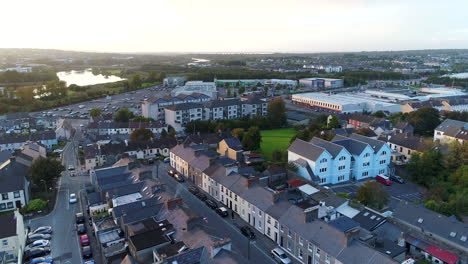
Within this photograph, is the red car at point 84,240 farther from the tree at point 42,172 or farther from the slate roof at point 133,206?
the tree at point 42,172

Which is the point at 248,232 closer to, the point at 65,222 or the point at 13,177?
the point at 65,222

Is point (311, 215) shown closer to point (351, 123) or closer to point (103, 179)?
point (103, 179)

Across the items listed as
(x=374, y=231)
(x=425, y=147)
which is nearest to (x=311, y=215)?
(x=374, y=231)

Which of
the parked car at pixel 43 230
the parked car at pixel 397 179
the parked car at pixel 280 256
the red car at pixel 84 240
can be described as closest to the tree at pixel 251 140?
the parked car at pixel 397 179

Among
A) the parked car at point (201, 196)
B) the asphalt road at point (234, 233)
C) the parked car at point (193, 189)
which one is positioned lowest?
the asphalt road at point (234, 233)

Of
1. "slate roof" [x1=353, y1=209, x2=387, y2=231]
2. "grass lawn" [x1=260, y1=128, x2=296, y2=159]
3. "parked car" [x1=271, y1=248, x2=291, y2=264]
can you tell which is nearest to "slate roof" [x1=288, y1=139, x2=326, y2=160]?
"grass lawn" [x1=260, y1=128, x2=296, y2=159]

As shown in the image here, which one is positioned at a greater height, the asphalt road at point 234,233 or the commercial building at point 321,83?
the commercial building at point 321,83

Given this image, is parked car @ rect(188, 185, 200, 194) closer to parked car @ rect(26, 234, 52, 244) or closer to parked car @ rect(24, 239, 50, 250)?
parked car @ rect(26, 234, 52, 244)

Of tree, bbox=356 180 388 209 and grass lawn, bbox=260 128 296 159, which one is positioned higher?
tree, bbox=356 180 388 209
